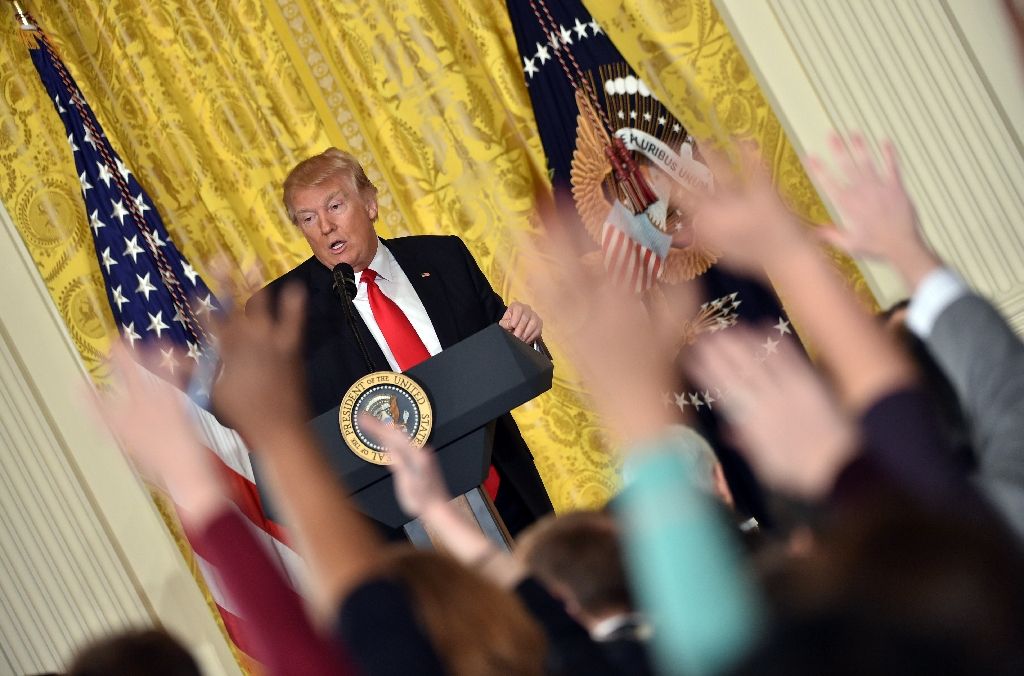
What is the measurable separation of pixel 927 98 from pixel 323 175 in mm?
2214

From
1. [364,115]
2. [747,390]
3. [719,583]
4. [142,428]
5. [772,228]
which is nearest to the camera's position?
[719,583]

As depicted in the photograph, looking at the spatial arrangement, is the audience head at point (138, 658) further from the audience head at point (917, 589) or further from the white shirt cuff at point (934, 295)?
the white shirt cuff at point (934, 295)

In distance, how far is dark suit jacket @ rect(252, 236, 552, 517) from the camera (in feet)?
11.6

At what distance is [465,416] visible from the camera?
259 cm

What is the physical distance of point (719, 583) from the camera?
109 centimetres

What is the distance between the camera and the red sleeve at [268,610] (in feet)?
4.72

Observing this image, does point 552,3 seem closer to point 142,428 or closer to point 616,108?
point 616,108

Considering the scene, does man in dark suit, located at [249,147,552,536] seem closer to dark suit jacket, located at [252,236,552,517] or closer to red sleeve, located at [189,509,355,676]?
dark suit jacket, located at [252,236,552,517]

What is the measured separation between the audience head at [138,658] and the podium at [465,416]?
1095 mm

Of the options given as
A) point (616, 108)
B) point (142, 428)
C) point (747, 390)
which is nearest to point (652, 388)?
point (747, 390)

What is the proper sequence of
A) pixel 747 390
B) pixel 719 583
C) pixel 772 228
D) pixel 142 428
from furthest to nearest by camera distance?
pixel 142 428, pixel 772 228, pixel 747 390, pixel 719 583

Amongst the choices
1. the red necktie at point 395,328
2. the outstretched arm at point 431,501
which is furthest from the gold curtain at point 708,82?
the outstretched arm at point 431,501

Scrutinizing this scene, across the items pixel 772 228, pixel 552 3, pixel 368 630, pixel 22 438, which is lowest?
pixel 368 630

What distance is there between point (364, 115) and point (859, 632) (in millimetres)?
4252
